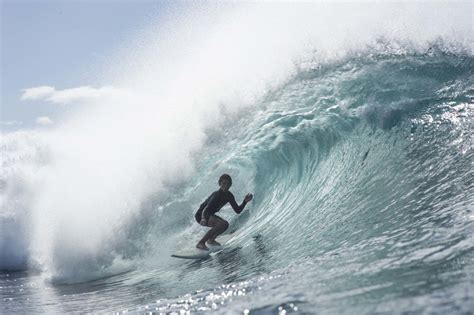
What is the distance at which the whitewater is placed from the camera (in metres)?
5.45

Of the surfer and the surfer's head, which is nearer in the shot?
the surfer's head

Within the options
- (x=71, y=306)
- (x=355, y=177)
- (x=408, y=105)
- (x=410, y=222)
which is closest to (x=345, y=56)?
(x=408, y=105)

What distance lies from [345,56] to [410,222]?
9.93 m

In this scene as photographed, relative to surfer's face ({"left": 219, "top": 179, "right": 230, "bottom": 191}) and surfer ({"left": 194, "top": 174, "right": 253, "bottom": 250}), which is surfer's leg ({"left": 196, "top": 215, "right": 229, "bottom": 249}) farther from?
surfer's face ({"left": 219, "top": 179, "right": 230, "bottom": 191})

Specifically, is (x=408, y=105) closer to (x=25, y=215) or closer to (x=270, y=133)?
(x=270, y=133)

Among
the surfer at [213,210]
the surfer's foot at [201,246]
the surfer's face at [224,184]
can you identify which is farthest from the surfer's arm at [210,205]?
the surfer's foot at [201,246]

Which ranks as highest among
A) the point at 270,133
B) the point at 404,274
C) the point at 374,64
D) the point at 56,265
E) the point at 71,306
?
the point at 374,64

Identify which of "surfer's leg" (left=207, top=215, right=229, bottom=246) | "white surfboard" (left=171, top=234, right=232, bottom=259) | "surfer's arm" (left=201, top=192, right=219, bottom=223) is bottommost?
"white surfboard" (left=171, top=234, right=232, bottom=259)

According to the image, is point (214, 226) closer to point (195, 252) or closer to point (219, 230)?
point (219, 230)

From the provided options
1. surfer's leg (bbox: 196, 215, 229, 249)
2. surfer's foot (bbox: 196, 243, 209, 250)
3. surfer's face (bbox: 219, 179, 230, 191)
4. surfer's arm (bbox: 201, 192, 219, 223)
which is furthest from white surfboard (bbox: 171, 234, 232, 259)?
surfer's face (bbox: 219, 179, 230, 191)

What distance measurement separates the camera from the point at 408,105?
11.8 meters

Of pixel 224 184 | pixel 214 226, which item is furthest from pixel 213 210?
pixel 224 184

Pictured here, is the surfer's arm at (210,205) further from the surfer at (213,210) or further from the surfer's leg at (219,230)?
the surfer's leg at (219,230)

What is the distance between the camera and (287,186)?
10.9 meters
